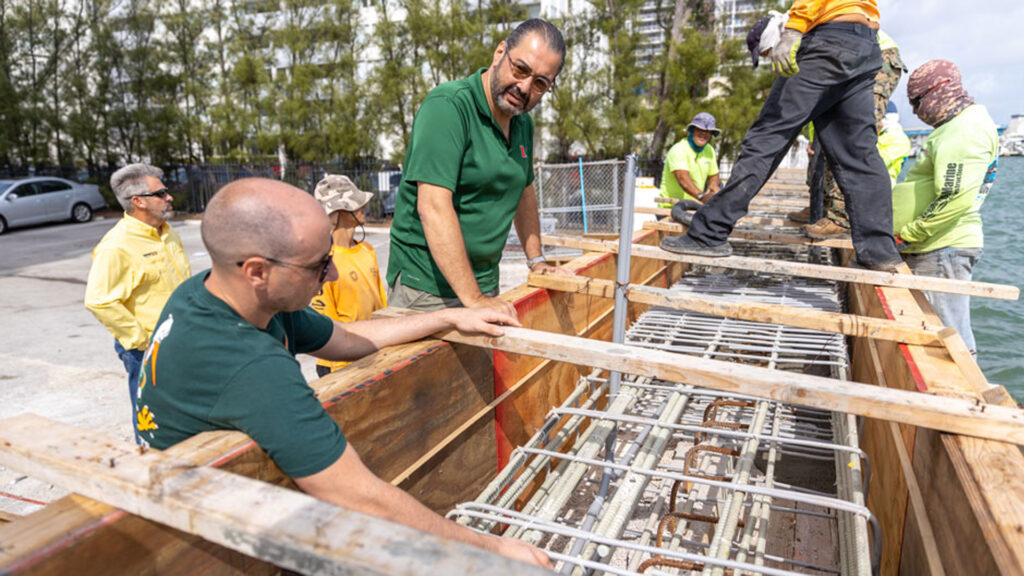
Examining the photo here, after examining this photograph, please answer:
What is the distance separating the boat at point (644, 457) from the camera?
1287mm

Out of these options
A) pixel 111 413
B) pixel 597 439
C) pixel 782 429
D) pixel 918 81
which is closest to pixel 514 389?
pixel 597 439

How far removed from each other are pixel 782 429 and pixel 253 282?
2577mm

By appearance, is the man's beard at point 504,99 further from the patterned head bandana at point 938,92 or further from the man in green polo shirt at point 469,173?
the patterned head bandana at point 938,92

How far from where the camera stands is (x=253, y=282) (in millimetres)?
1575

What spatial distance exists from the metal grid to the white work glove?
1486mm

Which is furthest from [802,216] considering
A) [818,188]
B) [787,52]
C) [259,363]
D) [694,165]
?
[259,363]

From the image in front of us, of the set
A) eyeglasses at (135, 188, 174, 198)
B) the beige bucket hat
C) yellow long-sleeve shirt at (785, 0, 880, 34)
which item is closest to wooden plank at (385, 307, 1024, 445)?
the beige bucket hat

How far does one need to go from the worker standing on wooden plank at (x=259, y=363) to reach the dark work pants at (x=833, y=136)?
2.56m

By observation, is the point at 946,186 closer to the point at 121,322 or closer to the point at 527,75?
the point at 527,75

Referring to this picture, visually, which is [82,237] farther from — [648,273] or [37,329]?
[648,273]

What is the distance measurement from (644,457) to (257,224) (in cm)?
173

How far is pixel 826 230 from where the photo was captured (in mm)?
4734

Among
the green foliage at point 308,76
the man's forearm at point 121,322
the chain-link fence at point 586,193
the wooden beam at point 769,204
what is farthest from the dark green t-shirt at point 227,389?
the green foliage at point 308,76

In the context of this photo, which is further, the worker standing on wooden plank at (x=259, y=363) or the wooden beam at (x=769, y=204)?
the wooden beam at (x=769, y=204)
